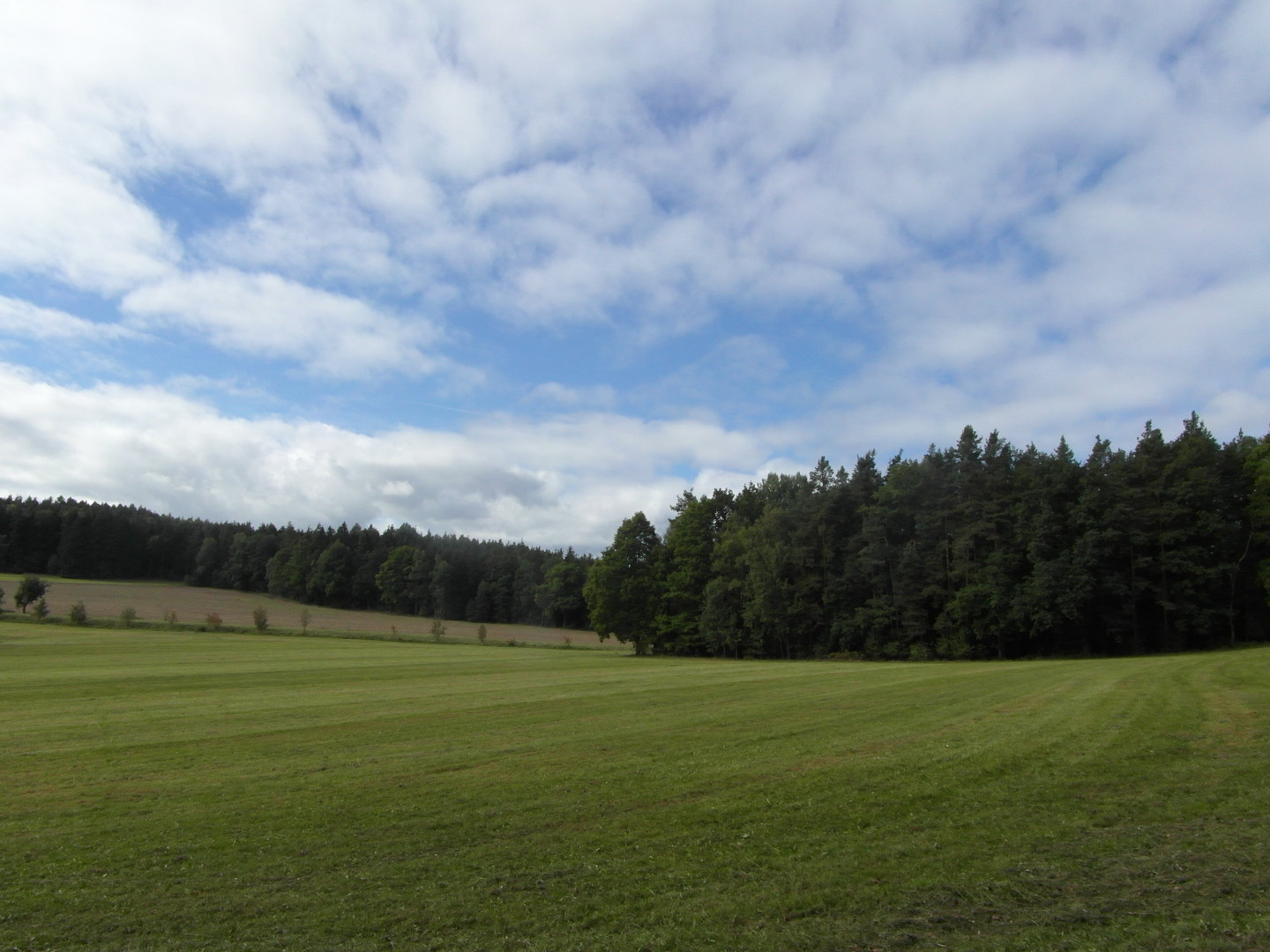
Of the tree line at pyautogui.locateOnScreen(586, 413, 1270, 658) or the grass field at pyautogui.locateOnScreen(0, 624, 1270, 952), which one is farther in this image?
the tree line at pyautogui.locateOnScreen(586, 413, 1270, 658)

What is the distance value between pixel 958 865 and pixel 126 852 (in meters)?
9.76

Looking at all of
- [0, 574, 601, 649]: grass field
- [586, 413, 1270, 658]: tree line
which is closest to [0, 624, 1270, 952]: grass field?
[586, 413, 1270, 658]: tree line

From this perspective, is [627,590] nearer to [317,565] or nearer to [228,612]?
[228,612]

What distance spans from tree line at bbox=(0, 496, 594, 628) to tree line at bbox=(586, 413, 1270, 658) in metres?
54.8

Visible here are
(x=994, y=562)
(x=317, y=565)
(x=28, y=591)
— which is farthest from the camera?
(x=317, y=565)

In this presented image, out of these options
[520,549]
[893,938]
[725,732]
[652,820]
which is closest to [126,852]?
[652,820]

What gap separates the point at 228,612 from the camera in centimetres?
10112

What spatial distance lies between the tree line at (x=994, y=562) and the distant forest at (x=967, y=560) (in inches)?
5.9

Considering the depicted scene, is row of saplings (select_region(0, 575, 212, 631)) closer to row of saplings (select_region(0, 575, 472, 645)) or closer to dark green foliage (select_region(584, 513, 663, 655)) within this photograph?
row of saplings (select_region(0, 575, 472, 645))

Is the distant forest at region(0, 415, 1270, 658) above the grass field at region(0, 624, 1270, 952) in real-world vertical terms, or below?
above

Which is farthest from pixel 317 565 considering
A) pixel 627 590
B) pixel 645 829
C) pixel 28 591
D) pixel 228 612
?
pixel 645 829

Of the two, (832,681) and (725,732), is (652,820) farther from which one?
(832,681)

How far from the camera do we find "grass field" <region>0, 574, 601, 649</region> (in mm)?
88250

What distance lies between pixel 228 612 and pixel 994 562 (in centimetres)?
9636
